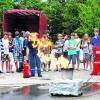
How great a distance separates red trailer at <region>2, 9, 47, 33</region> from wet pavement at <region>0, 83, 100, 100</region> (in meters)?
13.6

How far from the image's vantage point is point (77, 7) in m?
58.7

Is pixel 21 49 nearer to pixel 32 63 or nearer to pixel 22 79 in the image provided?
pixel 32 63

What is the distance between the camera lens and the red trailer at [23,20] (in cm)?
2894

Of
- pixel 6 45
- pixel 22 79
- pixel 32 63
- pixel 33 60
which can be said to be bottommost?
pixel 22 79

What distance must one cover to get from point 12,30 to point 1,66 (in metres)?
8.07

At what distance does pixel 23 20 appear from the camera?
30.3 meters

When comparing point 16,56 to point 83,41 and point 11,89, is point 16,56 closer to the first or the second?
point 83,41

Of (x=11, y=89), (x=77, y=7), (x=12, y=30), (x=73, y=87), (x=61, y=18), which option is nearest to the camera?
(x=73, y=87)

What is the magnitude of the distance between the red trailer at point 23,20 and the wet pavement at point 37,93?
13.6 m

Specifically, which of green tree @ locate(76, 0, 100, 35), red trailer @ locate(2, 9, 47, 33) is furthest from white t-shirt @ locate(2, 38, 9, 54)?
green tree @ locate(76, 0, 100, 35)

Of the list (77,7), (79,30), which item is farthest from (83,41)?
(77,7)

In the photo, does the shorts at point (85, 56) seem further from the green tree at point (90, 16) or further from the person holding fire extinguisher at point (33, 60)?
the green tree at point (90, 16)

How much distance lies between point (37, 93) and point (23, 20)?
55.2 ft

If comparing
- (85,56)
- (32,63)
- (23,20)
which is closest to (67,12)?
(23,20)
